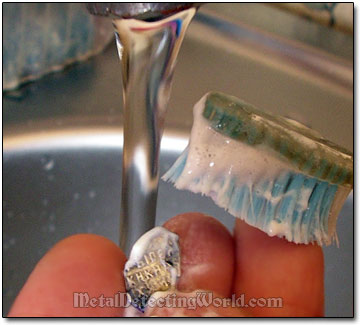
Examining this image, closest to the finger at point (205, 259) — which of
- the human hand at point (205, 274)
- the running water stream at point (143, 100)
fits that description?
the human hand at point (205, 274)

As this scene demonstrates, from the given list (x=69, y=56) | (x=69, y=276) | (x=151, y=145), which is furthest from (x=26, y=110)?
(x=69, y=276)

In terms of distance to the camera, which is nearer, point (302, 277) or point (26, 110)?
point (302, 277)

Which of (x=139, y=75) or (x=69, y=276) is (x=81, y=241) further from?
(x=139, y=75)

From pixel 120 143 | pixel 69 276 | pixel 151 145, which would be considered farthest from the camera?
pixel 120 143

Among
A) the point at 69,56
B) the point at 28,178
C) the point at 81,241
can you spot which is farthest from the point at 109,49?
the point at 81,241

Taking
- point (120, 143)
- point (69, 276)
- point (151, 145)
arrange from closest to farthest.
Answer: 1. point (69, 276)
2. point (151, 145)
3. point (120, 143)

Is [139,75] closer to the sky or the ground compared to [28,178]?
closer to the sky

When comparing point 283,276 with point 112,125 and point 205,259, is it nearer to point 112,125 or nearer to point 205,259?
point 205,259
